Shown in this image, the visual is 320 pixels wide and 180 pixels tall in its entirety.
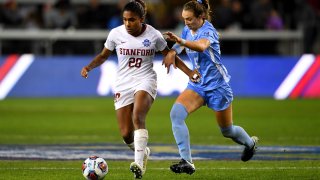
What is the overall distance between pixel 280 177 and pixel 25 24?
1933cm

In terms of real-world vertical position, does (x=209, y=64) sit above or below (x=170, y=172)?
above

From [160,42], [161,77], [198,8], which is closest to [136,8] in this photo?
[160,42]

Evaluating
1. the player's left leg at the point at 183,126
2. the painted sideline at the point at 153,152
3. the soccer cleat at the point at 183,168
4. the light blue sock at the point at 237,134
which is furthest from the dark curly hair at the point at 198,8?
the painted sideline at the point at 153,152

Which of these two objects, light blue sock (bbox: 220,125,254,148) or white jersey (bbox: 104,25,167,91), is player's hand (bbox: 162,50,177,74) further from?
light blue sock (bbox: 220,125,254,148)

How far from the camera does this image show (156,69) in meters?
27.1

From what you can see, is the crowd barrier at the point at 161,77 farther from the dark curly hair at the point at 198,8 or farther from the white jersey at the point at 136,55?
the white jersey at the point at 136,55

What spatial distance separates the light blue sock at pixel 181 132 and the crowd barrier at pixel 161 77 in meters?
15.2

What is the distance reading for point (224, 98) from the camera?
40.6 ft

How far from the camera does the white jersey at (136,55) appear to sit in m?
12.1

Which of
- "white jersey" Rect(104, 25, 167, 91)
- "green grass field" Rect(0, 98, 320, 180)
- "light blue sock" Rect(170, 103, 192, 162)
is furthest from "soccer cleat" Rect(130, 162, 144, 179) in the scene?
"white jersey" Rect(104, 25, 167, 91)

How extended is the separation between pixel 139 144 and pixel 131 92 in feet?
2.93

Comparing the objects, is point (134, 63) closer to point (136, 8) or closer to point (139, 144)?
point (136, 8)

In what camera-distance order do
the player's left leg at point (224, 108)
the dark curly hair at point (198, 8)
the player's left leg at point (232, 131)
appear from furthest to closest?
1. the player's left leg at point (232, 131)
2. the player's left leg at point (224, 108)
3. the dark curly hair at point (198, 8)

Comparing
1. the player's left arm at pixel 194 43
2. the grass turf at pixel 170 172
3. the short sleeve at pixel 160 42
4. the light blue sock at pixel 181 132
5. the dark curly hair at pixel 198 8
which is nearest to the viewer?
the player's left arm at pixel 194 43
